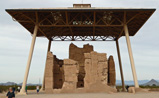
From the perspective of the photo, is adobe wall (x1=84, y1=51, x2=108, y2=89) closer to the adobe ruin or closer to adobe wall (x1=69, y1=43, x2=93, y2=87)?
the adobe ruin

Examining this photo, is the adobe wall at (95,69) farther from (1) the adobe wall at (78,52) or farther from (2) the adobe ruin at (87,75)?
(1) the adobe wall at (78,52)

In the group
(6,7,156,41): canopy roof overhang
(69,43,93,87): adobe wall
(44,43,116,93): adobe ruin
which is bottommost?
(44,43,116,93): adobe ruin

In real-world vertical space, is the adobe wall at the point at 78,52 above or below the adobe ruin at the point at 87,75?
above

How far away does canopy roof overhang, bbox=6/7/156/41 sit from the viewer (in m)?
24.0

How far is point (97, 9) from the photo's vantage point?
78.0 ft

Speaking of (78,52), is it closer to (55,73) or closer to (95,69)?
(55,73)

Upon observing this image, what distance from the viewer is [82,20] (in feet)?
97.6

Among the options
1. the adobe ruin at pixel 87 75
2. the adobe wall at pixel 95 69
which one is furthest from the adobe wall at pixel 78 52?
the adobe wall at pixel 95 69

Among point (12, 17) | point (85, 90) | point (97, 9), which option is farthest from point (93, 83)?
point (12, 17)

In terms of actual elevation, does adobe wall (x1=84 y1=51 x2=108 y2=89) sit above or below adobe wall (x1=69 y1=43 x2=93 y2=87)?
below

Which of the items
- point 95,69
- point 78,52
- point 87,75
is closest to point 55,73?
point 78,52

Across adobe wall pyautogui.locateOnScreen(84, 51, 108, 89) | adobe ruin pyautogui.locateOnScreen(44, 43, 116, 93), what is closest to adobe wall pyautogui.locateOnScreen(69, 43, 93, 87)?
adobe ruin pyautogui.locateOnScreen(44, 43, 116, 93)

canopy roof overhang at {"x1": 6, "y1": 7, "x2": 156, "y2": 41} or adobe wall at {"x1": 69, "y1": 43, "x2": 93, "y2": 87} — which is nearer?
canopy roof overhang at {"x1": 6, "y1": 7, "x2": 156, "y2": 41}

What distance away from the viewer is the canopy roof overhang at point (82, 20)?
2403 centimetres
